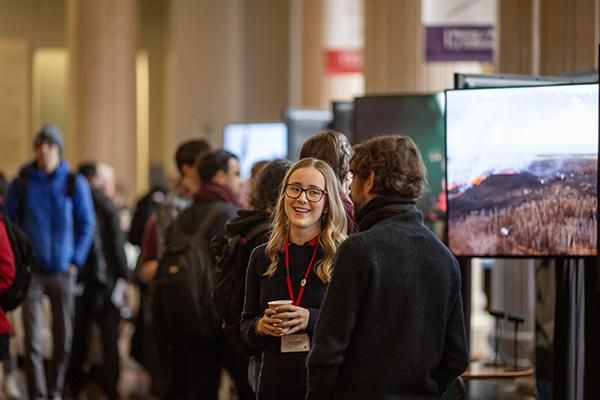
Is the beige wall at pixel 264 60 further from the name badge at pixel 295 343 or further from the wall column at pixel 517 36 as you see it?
the name badge at pixel 295 343

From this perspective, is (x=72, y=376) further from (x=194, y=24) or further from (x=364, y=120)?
(x=194, y=24)

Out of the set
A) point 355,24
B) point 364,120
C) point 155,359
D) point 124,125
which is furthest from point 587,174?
point 124,125

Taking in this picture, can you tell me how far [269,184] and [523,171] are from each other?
1.12 metres

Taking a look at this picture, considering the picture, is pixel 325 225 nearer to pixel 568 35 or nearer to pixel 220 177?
pixel 220 177

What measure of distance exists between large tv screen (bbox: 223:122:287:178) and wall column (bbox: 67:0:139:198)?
20.8 ft

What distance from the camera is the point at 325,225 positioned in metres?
5.37

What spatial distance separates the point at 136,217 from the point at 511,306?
3004 millimetres

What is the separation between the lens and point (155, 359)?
1107cm

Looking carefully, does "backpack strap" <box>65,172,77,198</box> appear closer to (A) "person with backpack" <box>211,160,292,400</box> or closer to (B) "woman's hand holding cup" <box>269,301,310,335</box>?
(A) "person with backpack" <box>211,160,292,400</box>

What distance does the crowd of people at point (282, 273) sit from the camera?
→ 4656 mm

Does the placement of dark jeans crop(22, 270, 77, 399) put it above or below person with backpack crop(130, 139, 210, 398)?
below

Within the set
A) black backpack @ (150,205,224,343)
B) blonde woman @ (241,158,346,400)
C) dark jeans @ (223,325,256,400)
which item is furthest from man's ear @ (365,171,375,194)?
black backpack @ (150,205,224,343)

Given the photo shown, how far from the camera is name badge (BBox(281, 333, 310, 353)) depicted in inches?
206

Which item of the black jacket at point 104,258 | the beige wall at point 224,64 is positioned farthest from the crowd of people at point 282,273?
the beige wall at point 224,64
